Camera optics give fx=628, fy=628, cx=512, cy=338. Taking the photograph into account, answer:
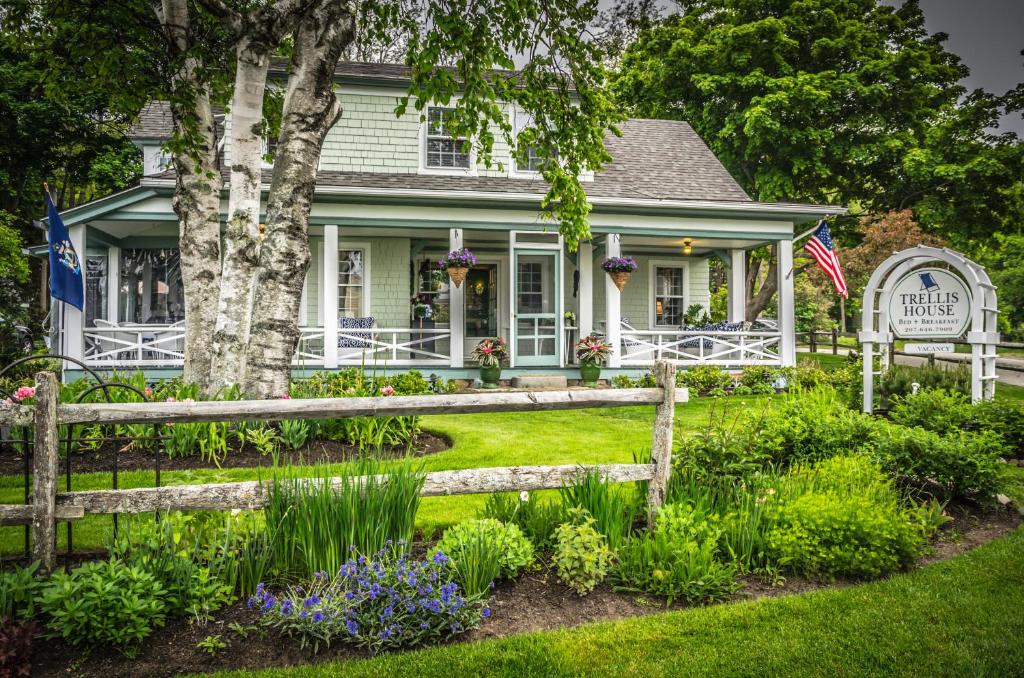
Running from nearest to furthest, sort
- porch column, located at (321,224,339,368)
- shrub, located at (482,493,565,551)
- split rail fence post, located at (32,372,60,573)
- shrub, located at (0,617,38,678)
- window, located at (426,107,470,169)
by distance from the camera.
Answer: shrub, located at (0,617,38,678), split rail fence post, located at (32,372,60,573), shrub, located at (482,493,565,551), porch column, located at (321,224,339,368), window, located at (426,107,470,169)

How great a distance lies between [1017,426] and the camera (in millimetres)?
6152

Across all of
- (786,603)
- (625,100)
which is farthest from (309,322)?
(625,100)

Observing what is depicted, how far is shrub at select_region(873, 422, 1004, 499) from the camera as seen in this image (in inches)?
191

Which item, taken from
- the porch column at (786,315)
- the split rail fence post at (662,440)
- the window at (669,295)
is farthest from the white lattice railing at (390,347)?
the split rail fence post at (662,440)

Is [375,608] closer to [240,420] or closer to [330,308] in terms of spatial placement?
[240,420]

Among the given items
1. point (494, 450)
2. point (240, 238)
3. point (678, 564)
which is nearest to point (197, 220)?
point (240, 238)

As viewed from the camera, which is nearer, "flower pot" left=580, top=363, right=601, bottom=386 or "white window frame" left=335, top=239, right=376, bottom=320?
"flower pot" left=580, top=363, right=601, bottom=386

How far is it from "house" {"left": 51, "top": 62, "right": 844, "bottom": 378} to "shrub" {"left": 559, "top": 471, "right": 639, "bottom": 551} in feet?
27.0

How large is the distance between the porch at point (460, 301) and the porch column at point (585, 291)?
31mm

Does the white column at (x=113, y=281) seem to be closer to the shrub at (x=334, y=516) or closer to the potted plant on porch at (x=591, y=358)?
the potted plant on porch at (x=591, y=358)

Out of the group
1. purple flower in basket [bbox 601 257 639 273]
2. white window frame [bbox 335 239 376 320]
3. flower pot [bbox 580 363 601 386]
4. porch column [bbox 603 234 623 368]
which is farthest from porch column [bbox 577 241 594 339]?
white window frame [bbox 335 239 376 320]

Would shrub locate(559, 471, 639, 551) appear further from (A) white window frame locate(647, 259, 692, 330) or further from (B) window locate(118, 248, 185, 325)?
(B) window locate(118, 248, 185, 325)

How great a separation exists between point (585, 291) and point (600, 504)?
10.4m

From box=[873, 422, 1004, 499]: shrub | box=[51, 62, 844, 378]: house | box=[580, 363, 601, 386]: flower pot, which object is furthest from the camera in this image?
box=[580, 363, 601, 386]: flower pot
